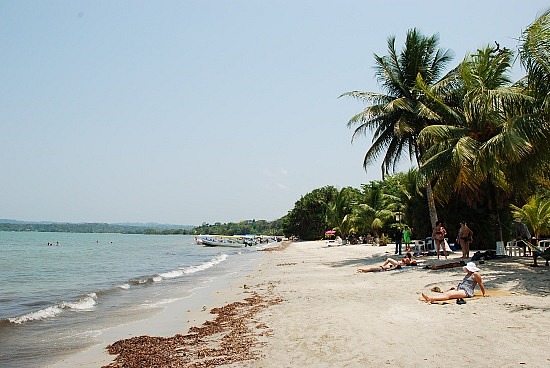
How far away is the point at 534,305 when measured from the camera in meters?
7.82

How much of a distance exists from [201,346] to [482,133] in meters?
13.2

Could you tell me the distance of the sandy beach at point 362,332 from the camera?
568 centimetres

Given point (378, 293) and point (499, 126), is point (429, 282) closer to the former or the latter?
point (378, 293)

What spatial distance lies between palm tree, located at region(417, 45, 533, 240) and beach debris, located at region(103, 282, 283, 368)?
8.12 meters

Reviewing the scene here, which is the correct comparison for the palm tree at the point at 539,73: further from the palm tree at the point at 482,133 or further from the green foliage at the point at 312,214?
the green foliage at the point at 312,214

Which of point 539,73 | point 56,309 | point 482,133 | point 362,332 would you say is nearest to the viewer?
point 362,332

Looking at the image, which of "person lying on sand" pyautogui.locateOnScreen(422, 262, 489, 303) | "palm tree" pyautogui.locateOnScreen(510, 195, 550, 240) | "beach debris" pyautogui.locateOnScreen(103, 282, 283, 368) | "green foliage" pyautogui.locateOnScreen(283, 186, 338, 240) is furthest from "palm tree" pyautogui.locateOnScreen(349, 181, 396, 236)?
"green foliage" pyautogui.locateOnScreen(283, 186, 338, 240)

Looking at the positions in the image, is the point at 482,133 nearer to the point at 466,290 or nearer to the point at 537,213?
the point at 537,213

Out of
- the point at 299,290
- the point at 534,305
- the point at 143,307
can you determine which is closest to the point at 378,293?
the point at 299,290

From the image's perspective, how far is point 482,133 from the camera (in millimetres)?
16375

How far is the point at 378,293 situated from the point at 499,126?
8.11 m

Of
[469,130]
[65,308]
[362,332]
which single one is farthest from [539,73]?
[65,308]

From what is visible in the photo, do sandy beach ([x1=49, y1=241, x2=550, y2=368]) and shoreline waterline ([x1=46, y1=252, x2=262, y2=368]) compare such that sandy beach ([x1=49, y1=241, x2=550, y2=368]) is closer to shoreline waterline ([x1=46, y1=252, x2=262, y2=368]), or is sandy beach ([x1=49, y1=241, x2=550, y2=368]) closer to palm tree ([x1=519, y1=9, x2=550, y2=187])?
shoreline waterline ([x1=46, y1=252, x2=262, y2=368])

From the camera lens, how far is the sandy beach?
5.68 m
